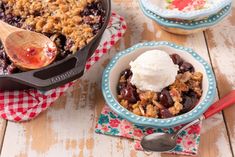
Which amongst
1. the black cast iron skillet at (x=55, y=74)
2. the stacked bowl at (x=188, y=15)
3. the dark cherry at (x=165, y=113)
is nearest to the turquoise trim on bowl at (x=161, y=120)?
the dark cherry at (x=165, y=113)

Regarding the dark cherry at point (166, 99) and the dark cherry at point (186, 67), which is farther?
the dark cherry at point (186, 67)

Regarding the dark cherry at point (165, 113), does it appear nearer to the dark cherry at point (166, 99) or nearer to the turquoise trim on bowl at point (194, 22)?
the dark cherry at point (166, 99)

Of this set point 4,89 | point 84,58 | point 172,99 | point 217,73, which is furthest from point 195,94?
point 4,89

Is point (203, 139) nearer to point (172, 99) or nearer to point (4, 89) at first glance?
point (172, 99)

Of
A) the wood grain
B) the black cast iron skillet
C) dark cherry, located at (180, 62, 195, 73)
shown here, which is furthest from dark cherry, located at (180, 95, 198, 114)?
the wood grain

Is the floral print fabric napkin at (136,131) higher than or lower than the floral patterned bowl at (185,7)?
lower

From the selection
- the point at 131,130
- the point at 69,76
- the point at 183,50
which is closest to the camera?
the point at 69,76
